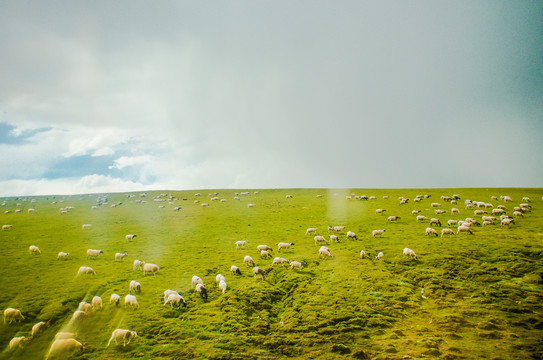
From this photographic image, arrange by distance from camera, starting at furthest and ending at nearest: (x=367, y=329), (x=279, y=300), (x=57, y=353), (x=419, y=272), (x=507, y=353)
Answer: (x=419, y=272) < (x=279, y=300) < (x=367, y=329) < (x=57, y=353) < (x=507, y=353)

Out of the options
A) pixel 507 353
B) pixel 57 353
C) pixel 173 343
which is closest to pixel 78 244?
pixel 57 353

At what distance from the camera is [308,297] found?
16.7 m

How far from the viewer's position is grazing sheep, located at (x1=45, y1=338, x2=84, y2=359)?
11.2 metres

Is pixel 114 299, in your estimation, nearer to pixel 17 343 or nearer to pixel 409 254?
pixel 17 343

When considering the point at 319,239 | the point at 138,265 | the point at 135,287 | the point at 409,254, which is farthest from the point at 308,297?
the point at 138,265

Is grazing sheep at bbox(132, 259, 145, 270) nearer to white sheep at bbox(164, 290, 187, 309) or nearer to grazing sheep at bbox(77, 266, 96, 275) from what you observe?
grazing sheep at bbox(77, 266, 96, 275)

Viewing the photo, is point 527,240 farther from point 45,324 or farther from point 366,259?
point 45,324

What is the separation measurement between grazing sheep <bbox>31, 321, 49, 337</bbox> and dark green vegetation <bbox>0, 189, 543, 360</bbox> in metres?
0.42

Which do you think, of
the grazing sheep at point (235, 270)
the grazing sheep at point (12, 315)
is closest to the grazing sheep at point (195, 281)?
the grazing sheep at point (235, 270)

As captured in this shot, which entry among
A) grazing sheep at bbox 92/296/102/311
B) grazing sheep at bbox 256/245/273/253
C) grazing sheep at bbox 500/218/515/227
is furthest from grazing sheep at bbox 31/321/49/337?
grazing sheep at bbox 500/218/515/227

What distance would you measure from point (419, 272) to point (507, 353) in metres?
8.67

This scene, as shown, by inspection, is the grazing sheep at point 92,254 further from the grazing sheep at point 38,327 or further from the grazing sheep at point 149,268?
the grazing sheep at point 38,327

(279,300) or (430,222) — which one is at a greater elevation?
(430,222)

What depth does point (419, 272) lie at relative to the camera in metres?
19.1
